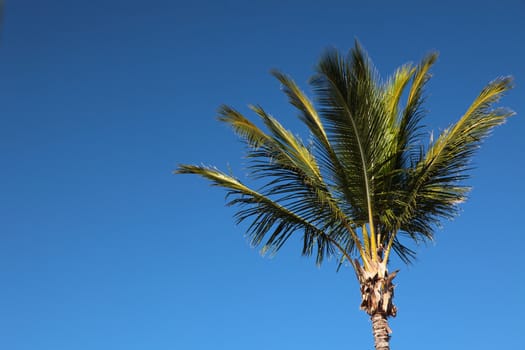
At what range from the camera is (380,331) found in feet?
30.5

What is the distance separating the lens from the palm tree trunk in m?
9.29

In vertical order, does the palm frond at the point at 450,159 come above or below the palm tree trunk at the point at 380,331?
above

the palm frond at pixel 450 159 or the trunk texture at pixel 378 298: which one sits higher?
the palm frond at pixel 450 159

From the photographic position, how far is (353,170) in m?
10.5

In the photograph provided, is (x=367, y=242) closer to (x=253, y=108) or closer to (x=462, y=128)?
(x=462, y=128)

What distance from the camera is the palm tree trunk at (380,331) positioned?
929 cm

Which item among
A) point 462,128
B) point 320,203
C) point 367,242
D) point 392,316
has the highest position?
point 462,128

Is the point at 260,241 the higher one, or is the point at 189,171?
the point at 189,171

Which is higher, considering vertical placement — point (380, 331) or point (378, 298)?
point (378, 298)

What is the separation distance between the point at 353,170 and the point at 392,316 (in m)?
2.47

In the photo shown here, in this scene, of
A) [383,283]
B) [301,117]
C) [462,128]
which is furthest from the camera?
[301,117]

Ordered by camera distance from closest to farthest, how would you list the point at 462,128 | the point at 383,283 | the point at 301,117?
the point at 383,283 → the point at 462,128 → the point at 301,117

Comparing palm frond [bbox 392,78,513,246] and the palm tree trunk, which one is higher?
palm frond [bbox 392,78,513,246]

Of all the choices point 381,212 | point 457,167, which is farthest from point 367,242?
point 457,167
